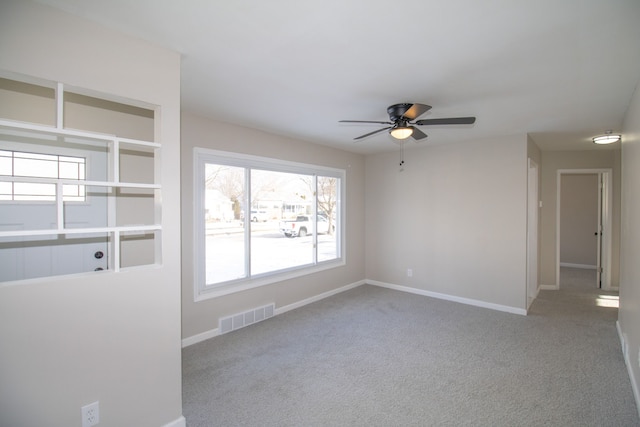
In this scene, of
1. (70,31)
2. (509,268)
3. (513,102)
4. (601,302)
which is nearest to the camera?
(70,31)

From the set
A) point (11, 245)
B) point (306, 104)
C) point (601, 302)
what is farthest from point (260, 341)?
point (601, 302)

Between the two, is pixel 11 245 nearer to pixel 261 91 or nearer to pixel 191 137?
pixel 191 137

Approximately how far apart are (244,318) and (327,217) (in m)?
2.30

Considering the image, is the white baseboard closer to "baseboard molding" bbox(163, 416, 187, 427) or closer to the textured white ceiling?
"baseboard molding" bbox(163, 416, 187, 427)

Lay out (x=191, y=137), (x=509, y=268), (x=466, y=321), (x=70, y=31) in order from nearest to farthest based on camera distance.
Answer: (x=70, y=31) < (x=191, y=137) < (x=466, y=321) < (x=509, y=268)

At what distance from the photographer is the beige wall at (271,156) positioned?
11.5 feet

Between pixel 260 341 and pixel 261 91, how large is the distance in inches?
106

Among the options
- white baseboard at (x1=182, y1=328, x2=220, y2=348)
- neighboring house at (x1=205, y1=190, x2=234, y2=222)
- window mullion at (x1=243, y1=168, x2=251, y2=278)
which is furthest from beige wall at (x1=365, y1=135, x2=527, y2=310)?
white baseboard at (x1=182, y1=328, x2=220, y2=348)

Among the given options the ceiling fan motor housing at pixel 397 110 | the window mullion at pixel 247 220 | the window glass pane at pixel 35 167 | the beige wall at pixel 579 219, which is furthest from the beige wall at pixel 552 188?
the window glass pane at pixel 35 167

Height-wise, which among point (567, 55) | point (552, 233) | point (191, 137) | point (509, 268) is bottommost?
point (509, 268)

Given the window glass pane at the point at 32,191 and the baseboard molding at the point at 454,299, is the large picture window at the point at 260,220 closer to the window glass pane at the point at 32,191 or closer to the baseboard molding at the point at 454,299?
the baseboard molding at the point at 454,299

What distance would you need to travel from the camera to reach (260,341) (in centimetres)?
354

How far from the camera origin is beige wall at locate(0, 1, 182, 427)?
1543 millimetres

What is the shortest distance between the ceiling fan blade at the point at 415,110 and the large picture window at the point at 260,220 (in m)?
2.18
